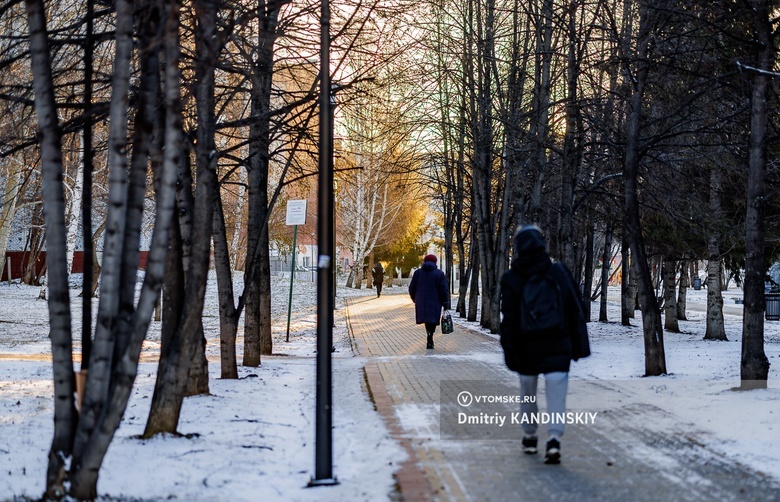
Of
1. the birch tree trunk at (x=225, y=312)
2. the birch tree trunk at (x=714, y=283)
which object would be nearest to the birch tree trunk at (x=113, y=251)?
the birch tree trunk at (x=225, y=312)

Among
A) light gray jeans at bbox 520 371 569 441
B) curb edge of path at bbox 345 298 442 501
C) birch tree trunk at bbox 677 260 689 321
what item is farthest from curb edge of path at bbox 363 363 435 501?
birch tree trunk at bbox 677 260 689 321

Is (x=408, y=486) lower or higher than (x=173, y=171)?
lower

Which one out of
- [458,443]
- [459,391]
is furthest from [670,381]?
[458,443]

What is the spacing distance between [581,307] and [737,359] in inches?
396

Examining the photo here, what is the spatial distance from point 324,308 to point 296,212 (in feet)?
43.7

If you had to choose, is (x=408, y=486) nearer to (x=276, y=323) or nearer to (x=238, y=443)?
(x=238, y=443)

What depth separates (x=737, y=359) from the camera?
16.4m

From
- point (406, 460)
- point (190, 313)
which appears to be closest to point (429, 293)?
point (190, 313)

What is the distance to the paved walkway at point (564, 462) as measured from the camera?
20.7ft

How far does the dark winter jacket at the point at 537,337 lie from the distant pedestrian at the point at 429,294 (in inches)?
450

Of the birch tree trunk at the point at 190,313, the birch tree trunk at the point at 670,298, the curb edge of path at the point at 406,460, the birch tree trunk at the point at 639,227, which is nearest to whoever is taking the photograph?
the curb edge of path at the point at 406,460

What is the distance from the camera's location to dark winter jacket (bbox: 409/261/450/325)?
745 inches

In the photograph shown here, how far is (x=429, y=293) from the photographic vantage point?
62.4 feet

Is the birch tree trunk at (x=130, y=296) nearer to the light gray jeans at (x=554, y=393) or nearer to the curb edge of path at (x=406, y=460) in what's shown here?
the curb edge of path at (x=406, y=460)
